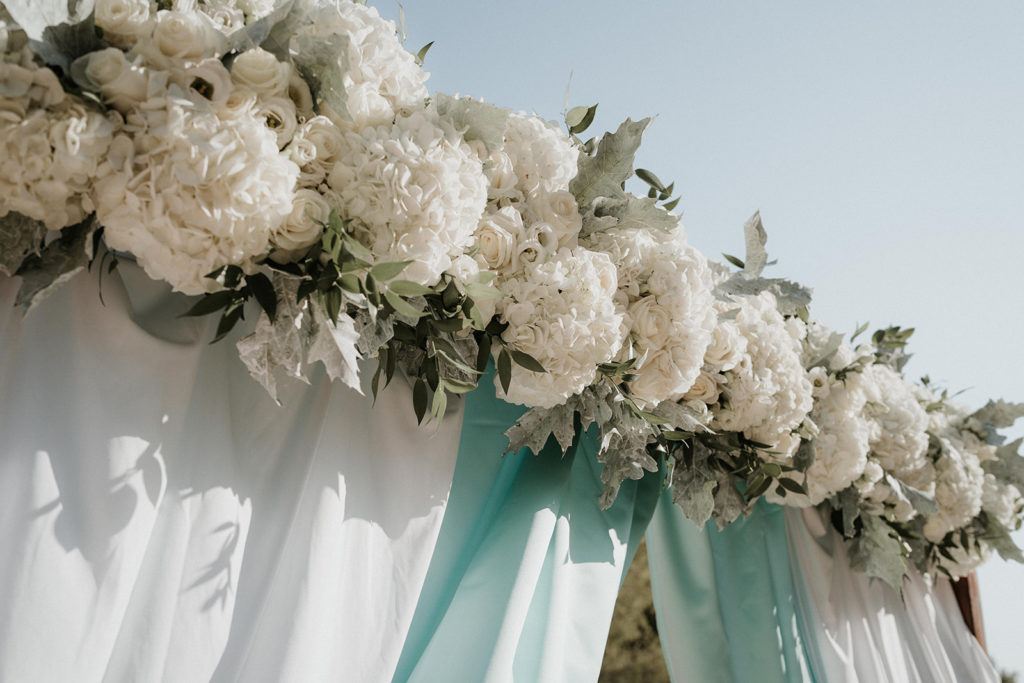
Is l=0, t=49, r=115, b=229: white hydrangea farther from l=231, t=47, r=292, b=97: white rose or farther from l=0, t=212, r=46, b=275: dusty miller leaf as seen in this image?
l=231, t=47, r=292, b=97: white rose

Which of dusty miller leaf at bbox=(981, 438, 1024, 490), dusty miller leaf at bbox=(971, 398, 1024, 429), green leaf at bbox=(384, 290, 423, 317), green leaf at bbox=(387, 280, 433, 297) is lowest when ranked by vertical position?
green leaf at bbox=(384, 290, 423, 317)

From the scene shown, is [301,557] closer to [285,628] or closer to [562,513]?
[285,628]

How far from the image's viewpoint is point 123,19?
2.58ft

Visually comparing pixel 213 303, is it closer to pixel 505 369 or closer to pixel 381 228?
pixel 381 228

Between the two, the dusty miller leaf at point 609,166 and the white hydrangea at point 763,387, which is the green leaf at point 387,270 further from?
the white hydrangea at point 763,387

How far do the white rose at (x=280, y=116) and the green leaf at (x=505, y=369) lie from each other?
16.0 inches

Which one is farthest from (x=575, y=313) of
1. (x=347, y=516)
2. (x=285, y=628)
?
(x=285, y=628)

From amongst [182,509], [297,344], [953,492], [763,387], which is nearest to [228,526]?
[182,509]

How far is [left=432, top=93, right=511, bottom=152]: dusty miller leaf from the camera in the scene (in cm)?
96

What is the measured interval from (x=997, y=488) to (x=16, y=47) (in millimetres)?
2357

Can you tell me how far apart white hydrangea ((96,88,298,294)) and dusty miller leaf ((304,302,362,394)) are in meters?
0.13

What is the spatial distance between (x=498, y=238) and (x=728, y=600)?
1.08 metres

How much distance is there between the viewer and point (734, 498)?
1.47m

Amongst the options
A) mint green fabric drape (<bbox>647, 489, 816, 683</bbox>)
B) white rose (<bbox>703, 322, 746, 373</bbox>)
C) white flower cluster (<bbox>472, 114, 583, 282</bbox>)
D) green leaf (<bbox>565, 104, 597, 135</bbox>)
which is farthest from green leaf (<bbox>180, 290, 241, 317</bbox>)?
mint green fabric drape (<bbox>647, 489, 816, 683</bbox>)
